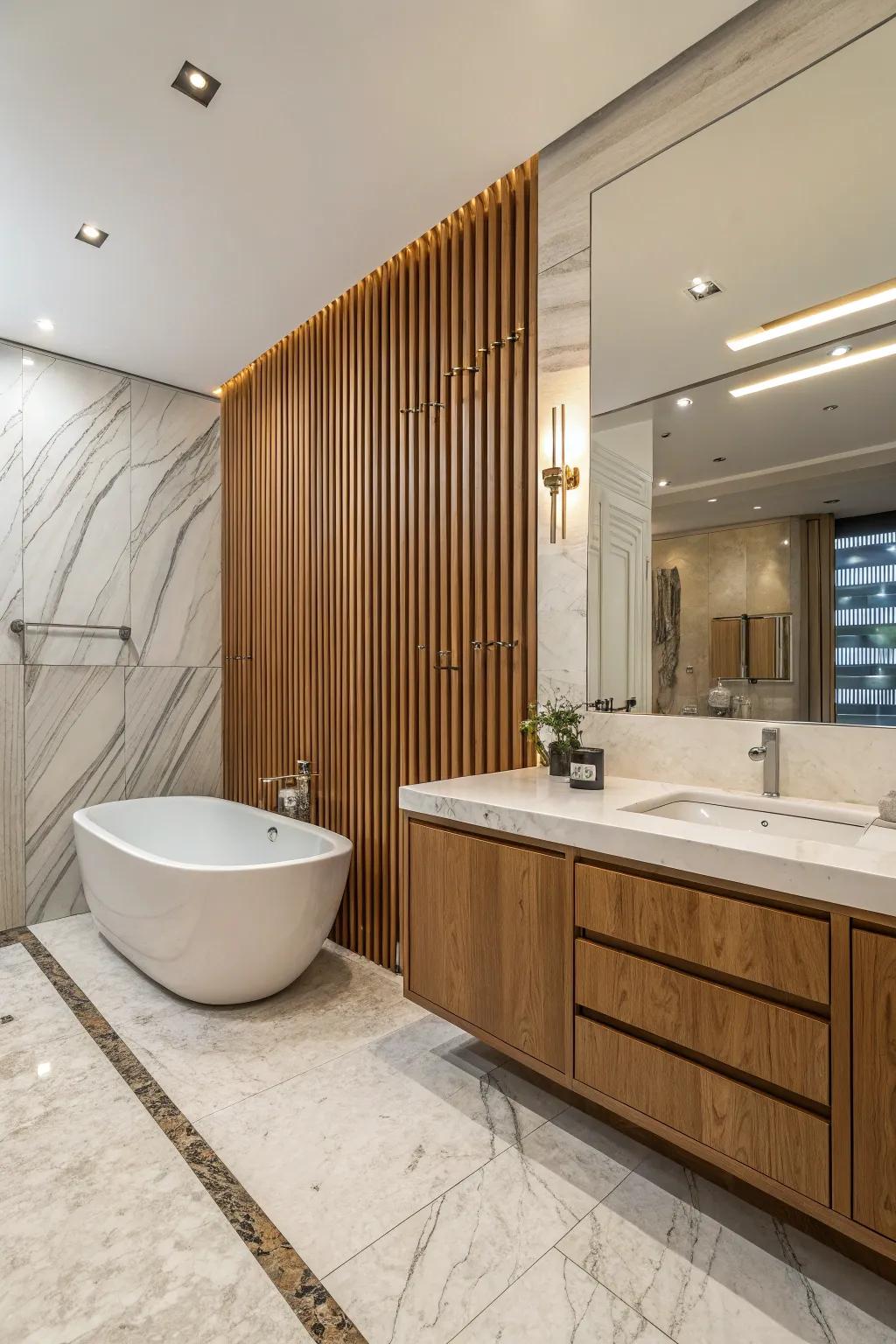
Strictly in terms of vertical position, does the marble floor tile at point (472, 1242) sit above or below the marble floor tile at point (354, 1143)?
above

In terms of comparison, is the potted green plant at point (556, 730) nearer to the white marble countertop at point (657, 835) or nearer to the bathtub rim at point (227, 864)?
the white marble countertop at point (657, 835)

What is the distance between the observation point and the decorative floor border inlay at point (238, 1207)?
127 centimetres

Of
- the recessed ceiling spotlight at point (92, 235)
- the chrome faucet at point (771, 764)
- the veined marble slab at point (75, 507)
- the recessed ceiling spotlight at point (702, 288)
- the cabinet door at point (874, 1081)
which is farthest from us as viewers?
the veined marble slab at point (75, 507)

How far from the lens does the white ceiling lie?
1760 mm

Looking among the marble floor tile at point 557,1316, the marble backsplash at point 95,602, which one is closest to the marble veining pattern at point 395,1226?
the marble floor tile at point 557,1316

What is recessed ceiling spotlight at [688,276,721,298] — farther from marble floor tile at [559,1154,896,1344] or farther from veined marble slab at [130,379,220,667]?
veined marble slab at [130,379,220,667]

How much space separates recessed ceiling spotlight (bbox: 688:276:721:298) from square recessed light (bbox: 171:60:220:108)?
4.67 ft

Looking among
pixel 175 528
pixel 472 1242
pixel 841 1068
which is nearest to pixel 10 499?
pixel 175 528

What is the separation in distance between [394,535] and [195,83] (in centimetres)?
146

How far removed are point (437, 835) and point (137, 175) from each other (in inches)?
92.1

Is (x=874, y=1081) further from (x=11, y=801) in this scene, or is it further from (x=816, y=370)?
(x=11, y=801)

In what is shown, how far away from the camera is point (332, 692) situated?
3.15 meters

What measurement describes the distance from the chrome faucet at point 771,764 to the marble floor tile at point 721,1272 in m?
0.90

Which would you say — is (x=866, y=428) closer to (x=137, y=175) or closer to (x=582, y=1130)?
(x=582, y=1130)
